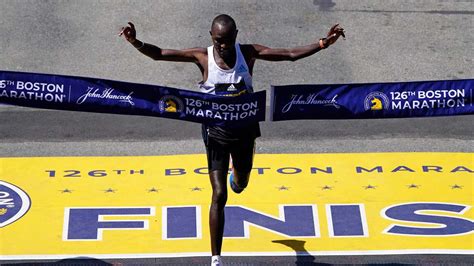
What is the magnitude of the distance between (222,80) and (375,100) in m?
1.59

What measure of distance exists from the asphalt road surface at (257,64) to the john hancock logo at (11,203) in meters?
0.94

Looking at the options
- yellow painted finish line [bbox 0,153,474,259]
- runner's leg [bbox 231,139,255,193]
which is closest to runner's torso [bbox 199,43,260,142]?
runner's leg [bbox 231,139,255,193]

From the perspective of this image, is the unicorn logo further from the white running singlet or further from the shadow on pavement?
the shadow on pavement

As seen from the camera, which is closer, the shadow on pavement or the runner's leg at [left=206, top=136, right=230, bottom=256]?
the runner's leg at [left=206, top=136, right=230, bottom=256]

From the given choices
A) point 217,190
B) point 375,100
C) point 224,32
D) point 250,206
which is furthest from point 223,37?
point 250,206

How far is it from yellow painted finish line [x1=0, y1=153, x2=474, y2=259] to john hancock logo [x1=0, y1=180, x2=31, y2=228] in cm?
1

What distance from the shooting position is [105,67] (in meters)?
15.6

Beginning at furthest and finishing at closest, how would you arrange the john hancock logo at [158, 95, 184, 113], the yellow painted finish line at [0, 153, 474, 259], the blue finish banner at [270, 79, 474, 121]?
the yellow painted finish line at [0, 153, 474, 259] → the blue finish banner at [270, 79, 474, 121] → the john hancock logo at [158, 95, 184, 113]

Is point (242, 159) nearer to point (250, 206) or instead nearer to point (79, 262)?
point (250, 206)

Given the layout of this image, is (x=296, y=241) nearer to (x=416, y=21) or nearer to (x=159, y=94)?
(x=159, y=94)

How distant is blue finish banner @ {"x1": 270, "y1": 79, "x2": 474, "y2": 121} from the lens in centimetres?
1115

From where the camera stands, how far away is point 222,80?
1075 centimetres

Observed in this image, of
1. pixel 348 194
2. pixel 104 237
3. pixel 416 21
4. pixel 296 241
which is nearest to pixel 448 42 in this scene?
pixel 416 21

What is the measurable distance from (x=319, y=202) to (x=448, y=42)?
4.79 meters
